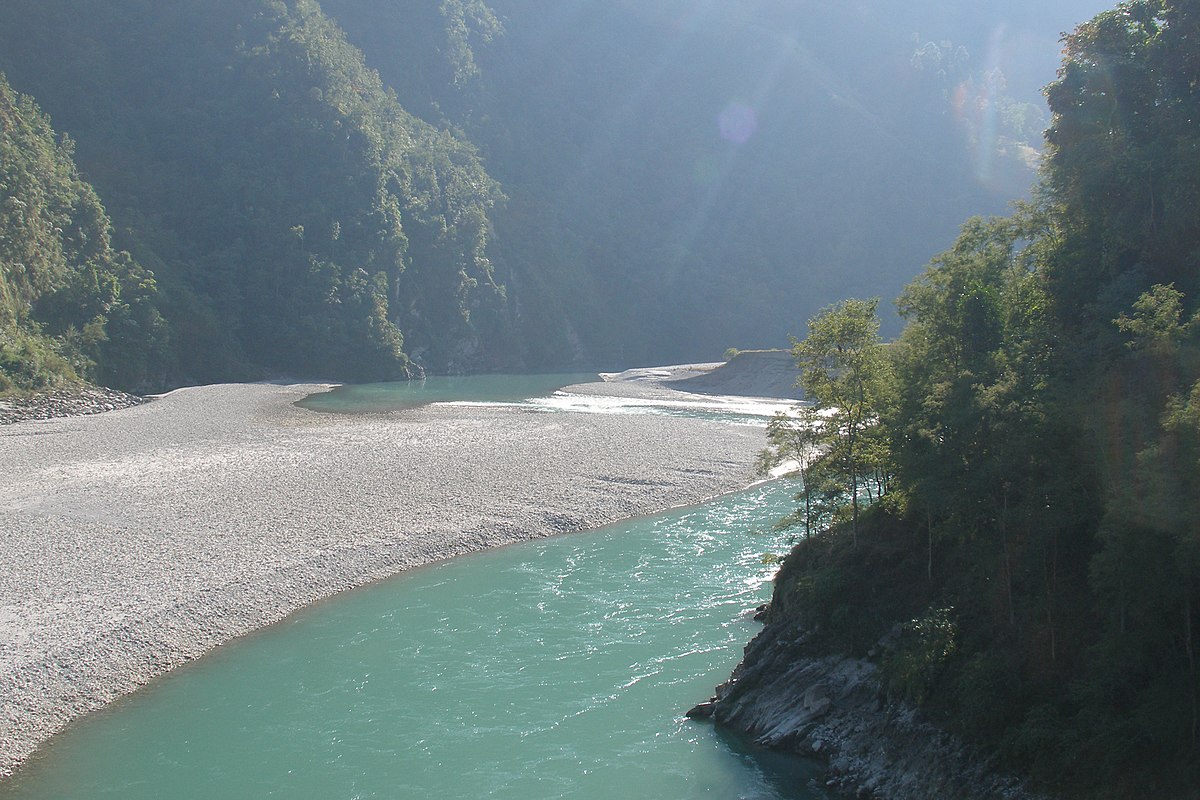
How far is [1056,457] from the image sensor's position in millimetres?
13758

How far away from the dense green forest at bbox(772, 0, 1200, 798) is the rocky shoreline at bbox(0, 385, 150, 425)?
142ft

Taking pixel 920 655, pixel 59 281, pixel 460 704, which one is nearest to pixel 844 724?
pixel 920 655

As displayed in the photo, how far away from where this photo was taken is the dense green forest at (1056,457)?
11.6 meters

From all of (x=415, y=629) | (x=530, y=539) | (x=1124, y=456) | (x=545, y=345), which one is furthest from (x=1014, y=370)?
(x=545, y=345)

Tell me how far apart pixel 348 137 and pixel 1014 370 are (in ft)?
316

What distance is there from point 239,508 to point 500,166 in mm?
116878

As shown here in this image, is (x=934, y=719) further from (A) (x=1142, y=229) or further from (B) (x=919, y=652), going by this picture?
(A) (x=1142, y=229)

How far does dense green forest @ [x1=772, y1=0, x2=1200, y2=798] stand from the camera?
11.6 metres

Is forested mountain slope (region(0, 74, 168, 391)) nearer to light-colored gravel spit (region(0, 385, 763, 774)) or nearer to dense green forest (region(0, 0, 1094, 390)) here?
dense green forest (region(0, 0, 1094, 390))

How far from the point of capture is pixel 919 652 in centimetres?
1521

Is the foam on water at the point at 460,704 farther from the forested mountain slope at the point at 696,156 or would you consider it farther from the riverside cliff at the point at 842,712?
the forested mountain slope at the point at 696,156

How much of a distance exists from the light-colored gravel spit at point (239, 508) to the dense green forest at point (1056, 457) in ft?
43.2

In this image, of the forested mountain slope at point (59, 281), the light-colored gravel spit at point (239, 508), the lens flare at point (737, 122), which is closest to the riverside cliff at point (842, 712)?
the light-colored gravel spit at point (239, 508)

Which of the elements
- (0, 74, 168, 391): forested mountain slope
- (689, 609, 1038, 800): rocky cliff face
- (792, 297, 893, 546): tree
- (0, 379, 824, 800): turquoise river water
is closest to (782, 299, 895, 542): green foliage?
(792, 297, 893, 546): tree
